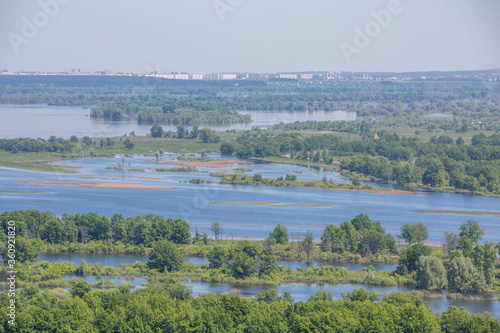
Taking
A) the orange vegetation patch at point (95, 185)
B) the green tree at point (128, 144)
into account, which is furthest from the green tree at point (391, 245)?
the green tree at point (128, 144)

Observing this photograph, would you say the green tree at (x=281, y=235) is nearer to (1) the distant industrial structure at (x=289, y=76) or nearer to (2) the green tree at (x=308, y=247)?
(2) the green tree at (x=308, y=247)

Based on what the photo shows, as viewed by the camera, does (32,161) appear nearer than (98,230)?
No

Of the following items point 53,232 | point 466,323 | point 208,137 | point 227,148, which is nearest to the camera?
point 466,323

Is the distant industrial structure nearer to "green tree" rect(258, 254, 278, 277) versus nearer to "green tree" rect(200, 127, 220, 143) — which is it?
"green tree" rect(200, 127, 220, 143)

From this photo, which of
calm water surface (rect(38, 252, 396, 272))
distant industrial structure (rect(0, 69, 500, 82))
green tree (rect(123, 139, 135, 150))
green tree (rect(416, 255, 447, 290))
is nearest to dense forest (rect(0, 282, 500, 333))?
green tree (rect(416, 255, 447, 290))

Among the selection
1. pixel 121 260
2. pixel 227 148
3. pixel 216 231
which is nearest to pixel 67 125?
pixel 227 148

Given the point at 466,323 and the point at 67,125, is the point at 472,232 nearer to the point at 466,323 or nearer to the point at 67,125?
the point at 466,323

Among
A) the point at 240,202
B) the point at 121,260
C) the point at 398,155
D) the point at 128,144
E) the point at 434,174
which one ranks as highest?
the point at 128,144
